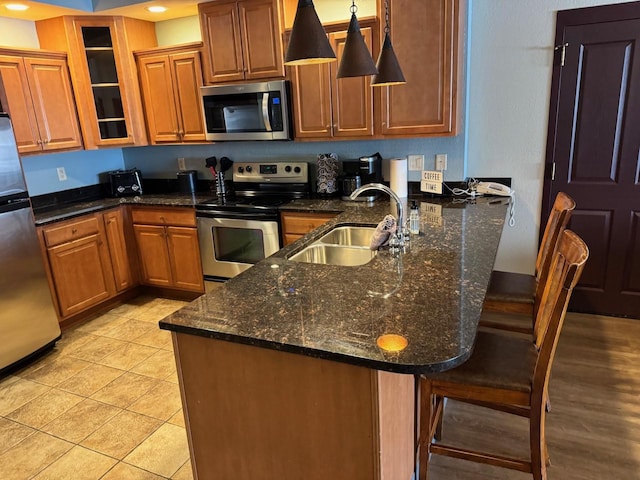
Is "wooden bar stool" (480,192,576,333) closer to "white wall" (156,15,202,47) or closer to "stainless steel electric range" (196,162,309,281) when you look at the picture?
"stainless steel electric range" (196,162,309,281)

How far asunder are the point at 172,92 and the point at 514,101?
107 inches

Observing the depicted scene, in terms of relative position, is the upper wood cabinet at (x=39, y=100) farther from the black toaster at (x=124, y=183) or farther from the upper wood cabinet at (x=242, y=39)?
the upper wood cabinet at (x=242, y=39)

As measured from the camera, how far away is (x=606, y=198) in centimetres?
312

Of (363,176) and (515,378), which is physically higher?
(363,176)

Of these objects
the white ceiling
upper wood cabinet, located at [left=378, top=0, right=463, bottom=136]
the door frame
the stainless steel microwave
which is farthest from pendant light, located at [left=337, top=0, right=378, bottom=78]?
the white ceiling

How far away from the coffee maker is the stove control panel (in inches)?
16.3

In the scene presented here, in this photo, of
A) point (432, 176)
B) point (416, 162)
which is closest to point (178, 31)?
point (416, 162)

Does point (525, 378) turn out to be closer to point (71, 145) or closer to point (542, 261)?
point (542, 261)

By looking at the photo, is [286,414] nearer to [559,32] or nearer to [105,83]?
[559,32]

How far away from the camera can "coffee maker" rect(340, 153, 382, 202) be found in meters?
3.36

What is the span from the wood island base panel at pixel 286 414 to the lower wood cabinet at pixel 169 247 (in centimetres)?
237

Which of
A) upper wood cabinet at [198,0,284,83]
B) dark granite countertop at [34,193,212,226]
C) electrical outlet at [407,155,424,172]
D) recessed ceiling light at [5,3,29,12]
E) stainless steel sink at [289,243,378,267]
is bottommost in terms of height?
stainless steel sink at [289,243,378,267]

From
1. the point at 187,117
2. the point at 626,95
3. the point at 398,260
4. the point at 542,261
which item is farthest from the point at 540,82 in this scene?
the point at 187,117

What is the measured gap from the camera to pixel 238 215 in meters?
3.51
